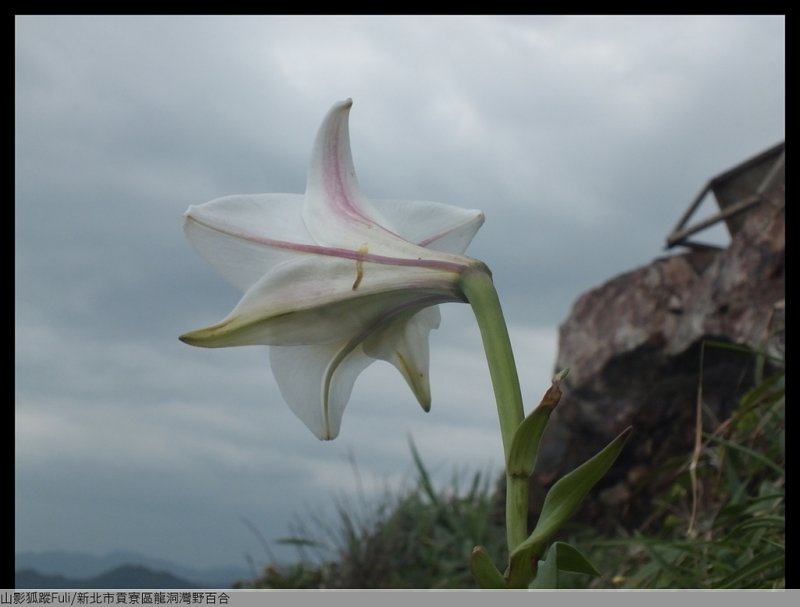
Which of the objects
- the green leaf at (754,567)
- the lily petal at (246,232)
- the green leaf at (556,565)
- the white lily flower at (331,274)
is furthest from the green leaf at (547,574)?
the green leaf at (754,567)

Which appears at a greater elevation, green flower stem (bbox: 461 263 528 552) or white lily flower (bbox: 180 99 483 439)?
white lily flower (bbox: 180 99 483 439)

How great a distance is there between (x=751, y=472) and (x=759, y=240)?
31.7 inches

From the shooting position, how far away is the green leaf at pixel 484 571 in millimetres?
520

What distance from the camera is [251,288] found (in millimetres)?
688

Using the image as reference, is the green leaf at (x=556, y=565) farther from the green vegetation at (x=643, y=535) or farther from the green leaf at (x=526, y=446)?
the green vegetation at (x=643, y=535)

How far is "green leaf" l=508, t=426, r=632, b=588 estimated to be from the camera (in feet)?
1.77

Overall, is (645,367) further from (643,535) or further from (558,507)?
(558,507)

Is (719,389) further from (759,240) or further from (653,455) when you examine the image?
(759,240)

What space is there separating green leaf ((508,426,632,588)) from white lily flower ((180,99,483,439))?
16 centimetres

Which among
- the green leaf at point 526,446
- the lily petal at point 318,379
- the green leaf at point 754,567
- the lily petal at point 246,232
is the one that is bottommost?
the green leaf at point 754,567

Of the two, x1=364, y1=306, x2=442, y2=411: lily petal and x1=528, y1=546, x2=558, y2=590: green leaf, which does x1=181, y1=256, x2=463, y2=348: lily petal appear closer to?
x1=364, y1=306, x2=442, y2=411: lily petal

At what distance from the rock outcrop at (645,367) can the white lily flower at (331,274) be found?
1.91m

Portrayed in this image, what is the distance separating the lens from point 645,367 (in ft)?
9.84

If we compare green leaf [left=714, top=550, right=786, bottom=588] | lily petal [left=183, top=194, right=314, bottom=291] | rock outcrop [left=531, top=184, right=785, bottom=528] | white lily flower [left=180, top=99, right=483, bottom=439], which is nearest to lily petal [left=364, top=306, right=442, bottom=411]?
white lily flower [left=180, top=99, right=483, bottom=439]
